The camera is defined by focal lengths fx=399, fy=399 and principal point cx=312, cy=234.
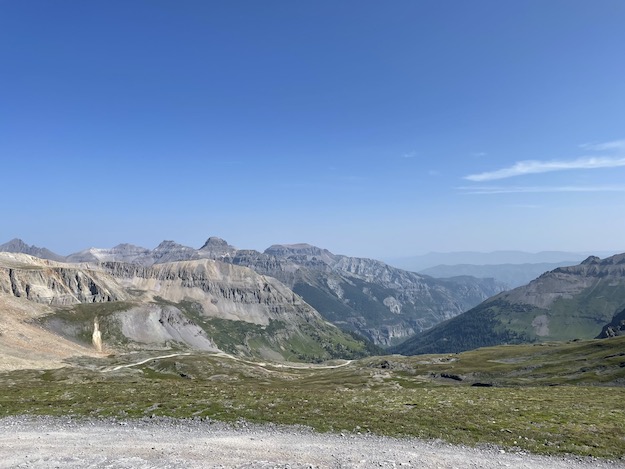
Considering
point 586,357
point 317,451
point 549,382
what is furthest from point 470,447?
point 586,357

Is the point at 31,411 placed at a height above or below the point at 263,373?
above

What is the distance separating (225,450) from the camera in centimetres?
2578

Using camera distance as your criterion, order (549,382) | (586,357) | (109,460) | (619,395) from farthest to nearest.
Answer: (586,357), (549,382), (619,395), (109,460)

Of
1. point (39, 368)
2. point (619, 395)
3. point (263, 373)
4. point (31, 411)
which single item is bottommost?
point (263, 373)

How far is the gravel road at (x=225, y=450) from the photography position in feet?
78.2

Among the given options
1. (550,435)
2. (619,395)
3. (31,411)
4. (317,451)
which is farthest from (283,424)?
(619,395)

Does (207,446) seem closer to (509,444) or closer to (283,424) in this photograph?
(283,424)

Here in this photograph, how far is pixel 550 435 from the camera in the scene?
28719 millimetres

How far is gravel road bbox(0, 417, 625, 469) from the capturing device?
23844mm

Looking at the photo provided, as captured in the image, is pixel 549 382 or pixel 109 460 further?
pixel 549 382

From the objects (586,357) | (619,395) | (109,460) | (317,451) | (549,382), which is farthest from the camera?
(586,357)

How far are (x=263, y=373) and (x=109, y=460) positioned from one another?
161m

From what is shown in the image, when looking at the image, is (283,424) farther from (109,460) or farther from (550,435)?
(550,435)

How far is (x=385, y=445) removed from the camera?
88.8 ft
